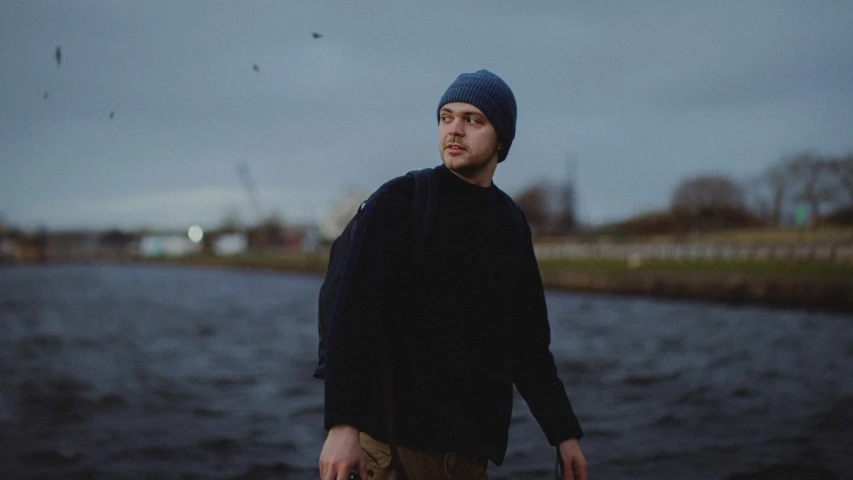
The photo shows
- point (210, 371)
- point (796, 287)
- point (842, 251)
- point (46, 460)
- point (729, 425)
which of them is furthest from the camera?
point (842, 251)

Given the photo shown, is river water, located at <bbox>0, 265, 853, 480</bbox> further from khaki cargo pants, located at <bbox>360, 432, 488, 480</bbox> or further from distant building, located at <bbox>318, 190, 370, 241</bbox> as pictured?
distant building, located at <bbox>318, 190, 370, 241</bbox>

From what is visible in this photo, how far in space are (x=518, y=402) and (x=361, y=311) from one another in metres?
8.61

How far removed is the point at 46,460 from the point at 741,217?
230 feet

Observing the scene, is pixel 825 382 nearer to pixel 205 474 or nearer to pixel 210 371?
pixel 205 474

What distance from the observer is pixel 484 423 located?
2678 millimetres

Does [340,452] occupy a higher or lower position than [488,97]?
lower

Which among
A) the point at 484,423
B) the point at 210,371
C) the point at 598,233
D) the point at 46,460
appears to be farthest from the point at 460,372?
the point at 598,233

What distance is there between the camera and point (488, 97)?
2584 millimetres

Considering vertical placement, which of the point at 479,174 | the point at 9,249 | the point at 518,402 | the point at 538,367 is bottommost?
the point at 9,249

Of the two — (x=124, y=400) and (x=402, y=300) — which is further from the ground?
(x=402, y=300)

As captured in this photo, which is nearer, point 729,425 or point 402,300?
point 402,300

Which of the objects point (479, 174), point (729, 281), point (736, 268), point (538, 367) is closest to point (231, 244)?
point (736, 268)

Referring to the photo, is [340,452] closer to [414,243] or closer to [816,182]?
[414,243]

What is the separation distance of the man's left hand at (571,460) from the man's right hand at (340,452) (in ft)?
3.46
